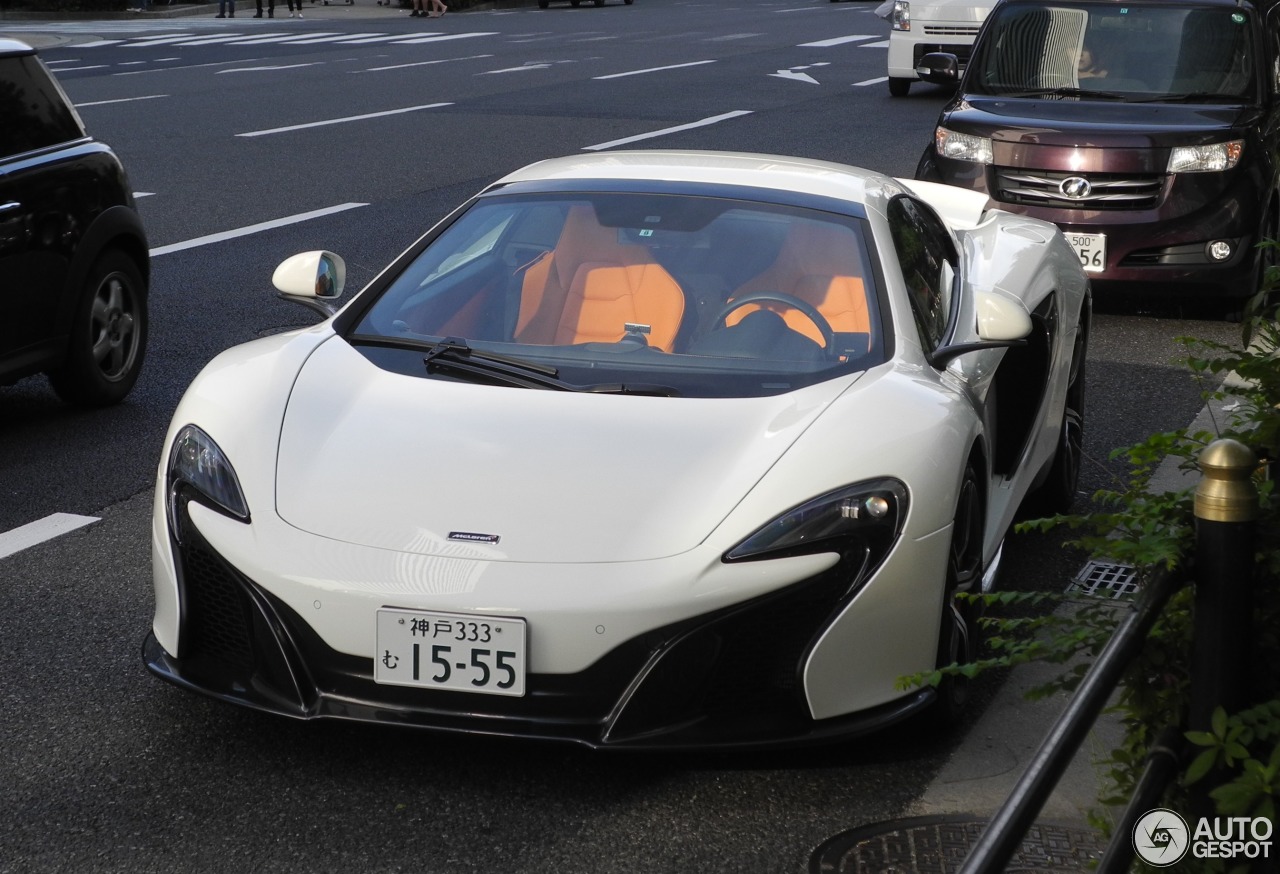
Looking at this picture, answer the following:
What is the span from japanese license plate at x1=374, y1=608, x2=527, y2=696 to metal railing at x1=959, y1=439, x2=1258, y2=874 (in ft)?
4.30

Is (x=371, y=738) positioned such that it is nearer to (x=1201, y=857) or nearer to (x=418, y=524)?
(x=418, y=524)

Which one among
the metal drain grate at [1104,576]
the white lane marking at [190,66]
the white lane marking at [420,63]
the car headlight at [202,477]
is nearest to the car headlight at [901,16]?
the white lane marking at [420,63]

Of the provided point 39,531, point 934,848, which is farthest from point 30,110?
point 934,848

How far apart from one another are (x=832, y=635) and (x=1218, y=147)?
6015 mm

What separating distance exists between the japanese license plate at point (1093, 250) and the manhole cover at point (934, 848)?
5.70m

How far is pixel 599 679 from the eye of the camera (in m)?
3.43

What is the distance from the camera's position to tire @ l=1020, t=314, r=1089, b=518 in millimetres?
5590

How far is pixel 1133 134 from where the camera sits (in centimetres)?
869

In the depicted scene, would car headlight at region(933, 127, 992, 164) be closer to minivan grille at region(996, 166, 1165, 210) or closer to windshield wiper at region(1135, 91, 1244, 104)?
minivan grille at region(996, 166, 1165, 210)

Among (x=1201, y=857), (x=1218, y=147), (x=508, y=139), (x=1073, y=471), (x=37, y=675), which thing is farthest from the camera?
(x=508, y=139)

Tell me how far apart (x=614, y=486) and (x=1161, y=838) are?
4.92 feet

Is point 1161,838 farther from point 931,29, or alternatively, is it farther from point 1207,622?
point 931,29

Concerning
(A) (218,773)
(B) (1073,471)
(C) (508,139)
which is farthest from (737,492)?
(C) (508,139)

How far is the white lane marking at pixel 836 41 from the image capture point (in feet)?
98.2
